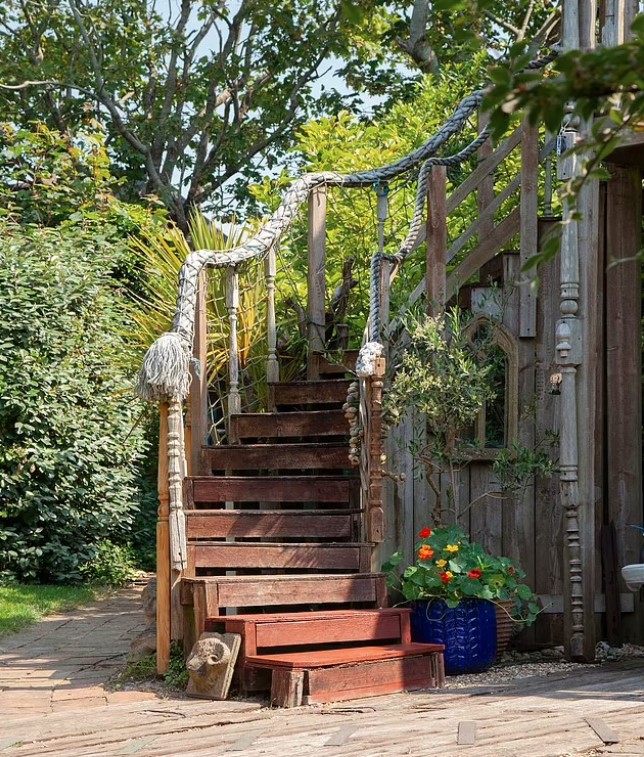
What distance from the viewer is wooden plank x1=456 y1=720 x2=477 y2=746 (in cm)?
409

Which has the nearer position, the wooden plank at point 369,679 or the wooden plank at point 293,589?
the wooden plank at point 369,679

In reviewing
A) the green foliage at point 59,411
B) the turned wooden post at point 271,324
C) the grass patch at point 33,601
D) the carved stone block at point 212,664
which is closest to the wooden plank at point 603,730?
the carved stone block at point 212,664

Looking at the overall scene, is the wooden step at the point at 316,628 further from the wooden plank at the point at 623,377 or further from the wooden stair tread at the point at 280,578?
the wooden plank at the point at 623,377

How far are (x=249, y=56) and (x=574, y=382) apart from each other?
9.71 meters

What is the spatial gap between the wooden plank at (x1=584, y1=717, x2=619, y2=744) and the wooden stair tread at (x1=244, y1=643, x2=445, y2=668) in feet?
3.53

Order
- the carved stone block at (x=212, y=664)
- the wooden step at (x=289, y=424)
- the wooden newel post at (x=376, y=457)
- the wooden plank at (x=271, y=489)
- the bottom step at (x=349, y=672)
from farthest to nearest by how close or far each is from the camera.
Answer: the wooden step at (x=289, y=424), the wooden plank at (x=271, y=489), the wooden newel post at (x=376, y=457), the carved stone block at (x=212, y=664), the bottom step at (x=349, y=672)

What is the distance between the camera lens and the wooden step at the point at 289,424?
6.98 metres

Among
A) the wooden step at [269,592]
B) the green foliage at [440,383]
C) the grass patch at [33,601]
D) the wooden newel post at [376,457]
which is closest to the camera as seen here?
the wooden step at [269,592]

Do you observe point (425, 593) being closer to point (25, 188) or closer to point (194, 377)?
point (194, 377)

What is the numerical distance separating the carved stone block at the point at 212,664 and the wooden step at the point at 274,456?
164 cm

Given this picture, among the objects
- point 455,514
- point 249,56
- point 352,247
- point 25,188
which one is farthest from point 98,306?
point 249,56

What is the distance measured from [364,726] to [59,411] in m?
5.77

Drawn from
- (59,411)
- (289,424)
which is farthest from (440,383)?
(59,411)

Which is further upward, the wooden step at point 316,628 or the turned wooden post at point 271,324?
the turned wooden post at point 271,324
